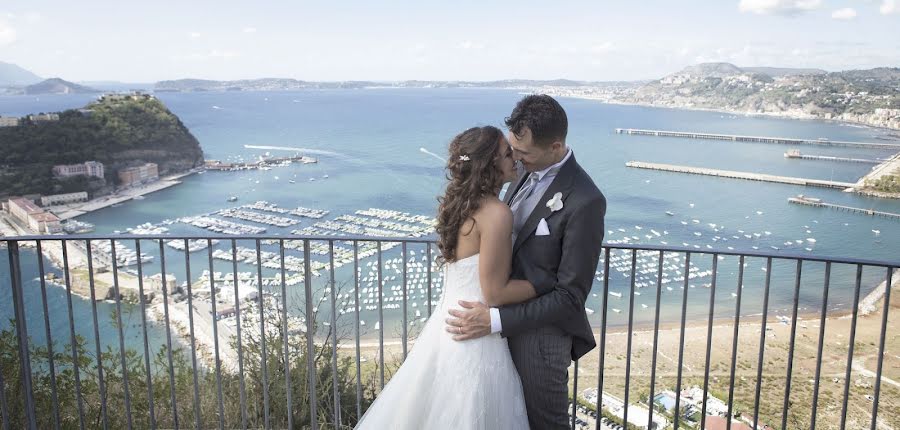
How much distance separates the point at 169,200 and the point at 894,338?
5272 cm

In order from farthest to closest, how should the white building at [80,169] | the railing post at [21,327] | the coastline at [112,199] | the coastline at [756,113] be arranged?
the coastline at [756,113] < the white building at [80,169] < the coastline at [112,199] < the railing post at [21,327]

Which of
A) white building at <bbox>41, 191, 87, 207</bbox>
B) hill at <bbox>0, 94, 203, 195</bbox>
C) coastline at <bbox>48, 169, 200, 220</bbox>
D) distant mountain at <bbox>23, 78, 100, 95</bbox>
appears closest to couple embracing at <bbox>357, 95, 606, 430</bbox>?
coastline at <bbox>48, 169, 200, 220</bbox>

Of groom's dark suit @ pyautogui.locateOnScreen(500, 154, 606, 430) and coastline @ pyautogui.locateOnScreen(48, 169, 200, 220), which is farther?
coastline @ pyautogui.locateOnScreen(48, 169, 200, 220)

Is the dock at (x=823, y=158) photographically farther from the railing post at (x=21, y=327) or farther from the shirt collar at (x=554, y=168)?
the railing post at (x=21, y=327)

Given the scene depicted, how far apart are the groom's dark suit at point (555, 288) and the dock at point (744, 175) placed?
214 ft

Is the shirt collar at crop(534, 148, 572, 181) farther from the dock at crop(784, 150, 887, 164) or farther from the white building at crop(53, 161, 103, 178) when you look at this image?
the dock at crop(784, 150, 887, 164)

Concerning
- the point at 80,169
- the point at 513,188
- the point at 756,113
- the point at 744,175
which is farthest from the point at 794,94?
the point at 513,188

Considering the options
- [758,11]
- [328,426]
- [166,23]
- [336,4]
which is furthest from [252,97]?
[328,426]

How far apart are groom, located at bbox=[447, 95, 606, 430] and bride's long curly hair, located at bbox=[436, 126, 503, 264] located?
0.10 metres

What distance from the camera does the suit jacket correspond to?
182cm

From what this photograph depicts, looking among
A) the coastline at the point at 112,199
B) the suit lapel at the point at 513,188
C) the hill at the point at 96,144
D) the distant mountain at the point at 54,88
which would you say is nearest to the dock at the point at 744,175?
the coastline at the point at 112,199

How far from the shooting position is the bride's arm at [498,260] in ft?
5.94

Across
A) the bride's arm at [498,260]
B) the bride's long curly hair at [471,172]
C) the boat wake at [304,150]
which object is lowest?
the boat wake at [304,150]

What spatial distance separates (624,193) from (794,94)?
222ft
